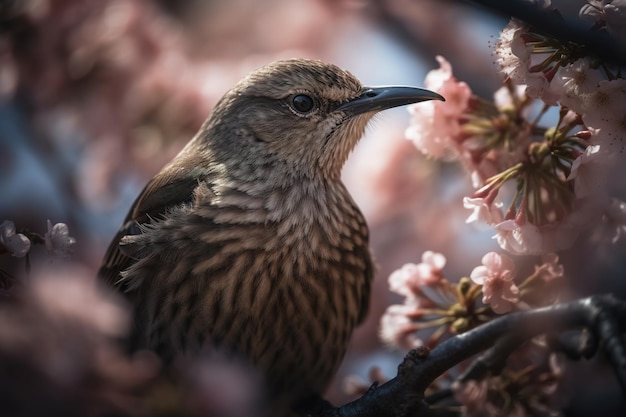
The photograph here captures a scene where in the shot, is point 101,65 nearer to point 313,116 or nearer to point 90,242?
point 90,242

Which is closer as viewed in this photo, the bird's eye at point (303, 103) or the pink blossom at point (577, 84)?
the pink blossom at point (577, 84)

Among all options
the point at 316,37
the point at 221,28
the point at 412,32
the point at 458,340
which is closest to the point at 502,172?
the point at 458,340

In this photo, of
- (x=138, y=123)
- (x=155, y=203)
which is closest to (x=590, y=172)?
(x=155, y=203)

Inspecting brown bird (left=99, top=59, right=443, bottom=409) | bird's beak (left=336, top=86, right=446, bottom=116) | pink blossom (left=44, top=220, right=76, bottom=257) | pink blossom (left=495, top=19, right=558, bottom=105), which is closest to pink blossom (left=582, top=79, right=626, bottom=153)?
pink blossom (left=495, top=19, right=558, bottom=105)

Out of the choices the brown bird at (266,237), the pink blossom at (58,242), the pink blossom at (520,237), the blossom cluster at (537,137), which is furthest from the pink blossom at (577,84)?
the pink blossom at (58,242)

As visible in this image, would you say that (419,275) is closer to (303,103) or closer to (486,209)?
(486,209)

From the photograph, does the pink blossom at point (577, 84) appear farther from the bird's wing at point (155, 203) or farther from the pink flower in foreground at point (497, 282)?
the bird's wing at point (155, 203)

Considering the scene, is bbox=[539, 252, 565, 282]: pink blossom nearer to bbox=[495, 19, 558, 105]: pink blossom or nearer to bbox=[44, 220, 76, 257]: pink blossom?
bbox=[495, 19, 558, 105]: pink blossom
